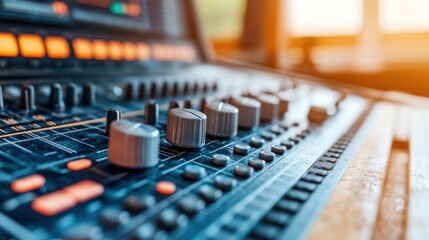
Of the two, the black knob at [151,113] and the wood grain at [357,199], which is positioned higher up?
the black knob at [151,113]

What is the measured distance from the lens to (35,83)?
2.47 ft

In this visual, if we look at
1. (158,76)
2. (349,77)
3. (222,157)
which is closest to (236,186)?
(222,157)

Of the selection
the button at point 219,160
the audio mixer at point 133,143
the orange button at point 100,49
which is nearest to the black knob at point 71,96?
the audio mixer at point 133,143

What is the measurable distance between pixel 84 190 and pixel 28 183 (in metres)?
0.06

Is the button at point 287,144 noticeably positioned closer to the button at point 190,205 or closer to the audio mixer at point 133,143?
the audio mixer at point 133,143

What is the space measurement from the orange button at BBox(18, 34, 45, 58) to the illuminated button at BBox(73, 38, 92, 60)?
0.29 ft

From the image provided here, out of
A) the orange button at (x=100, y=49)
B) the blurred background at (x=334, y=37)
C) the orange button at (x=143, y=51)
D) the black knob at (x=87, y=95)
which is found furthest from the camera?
the blurred background at (x=334, y=37)

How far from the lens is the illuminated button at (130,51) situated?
1046mm

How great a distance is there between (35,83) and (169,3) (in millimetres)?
686

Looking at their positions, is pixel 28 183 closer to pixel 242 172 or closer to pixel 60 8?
pixel 242 172

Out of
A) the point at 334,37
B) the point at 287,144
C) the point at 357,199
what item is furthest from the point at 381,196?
the point at 334,37

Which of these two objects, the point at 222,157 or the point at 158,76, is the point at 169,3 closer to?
the point at 158,76

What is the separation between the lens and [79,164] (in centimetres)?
44

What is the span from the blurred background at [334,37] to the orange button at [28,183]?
2012 mm
